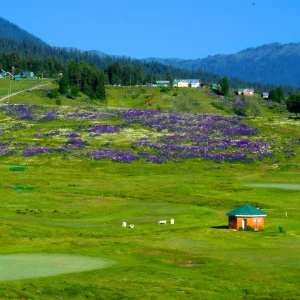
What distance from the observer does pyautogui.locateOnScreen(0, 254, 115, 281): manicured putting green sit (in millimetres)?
40450

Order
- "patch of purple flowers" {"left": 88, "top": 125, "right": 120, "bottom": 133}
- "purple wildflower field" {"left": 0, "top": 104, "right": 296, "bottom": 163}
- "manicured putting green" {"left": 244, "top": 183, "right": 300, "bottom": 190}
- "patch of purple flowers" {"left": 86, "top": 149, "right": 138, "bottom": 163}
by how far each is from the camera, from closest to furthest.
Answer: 1. "manicured putting green" {"left": 244, "top": 183, "right": 300, "bottom": 190}
2. "patch of purple flowers" {"left": 86, "top": 149, "right": 138, "bottom": 163}
3. "purple wildflower field" {"left": 0, "top": 104, "right": 296, "bottom": 163}
4. "patch of purple flowers" {"left": 88, "top": 125, "right": 120, "bottom": 133}

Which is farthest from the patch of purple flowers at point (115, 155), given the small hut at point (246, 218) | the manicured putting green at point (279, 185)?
the small hut at point (246, 218)

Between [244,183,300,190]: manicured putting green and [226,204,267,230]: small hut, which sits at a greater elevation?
[226,204,267,230]: small hut

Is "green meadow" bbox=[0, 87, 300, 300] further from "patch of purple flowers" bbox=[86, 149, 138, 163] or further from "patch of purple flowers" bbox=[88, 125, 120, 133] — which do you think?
"patch of purple flowers" bbox=[88, 125, 120, 133]

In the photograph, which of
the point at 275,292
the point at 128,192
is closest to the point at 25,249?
the point at 275,292

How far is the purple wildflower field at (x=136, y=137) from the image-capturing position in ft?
403

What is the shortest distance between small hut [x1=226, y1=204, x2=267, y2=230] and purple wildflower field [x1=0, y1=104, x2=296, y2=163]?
56.2 m

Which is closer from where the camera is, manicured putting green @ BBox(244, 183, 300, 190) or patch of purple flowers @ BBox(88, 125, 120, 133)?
manicured putting green @ BBox(244, 183, 300, 190)

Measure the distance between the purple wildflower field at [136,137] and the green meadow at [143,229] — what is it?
5.75 feet

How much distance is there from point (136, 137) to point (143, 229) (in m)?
72.4

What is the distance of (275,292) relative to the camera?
38062mm

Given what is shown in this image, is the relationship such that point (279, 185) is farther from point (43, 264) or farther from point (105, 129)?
point (43, 264)

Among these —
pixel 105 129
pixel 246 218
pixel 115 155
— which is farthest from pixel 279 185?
pixel 105 129

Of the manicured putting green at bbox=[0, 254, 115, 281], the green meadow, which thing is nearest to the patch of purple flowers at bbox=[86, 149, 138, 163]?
the green meadow
